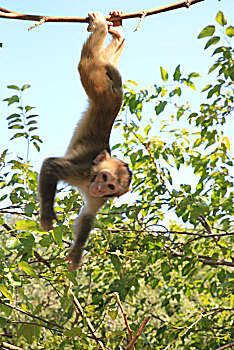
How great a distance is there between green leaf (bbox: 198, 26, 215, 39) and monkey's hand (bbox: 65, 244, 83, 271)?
241 cm

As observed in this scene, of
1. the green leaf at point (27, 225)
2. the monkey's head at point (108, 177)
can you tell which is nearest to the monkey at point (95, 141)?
the monkey's head at point (108, 177)

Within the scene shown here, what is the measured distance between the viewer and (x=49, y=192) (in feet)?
12.1

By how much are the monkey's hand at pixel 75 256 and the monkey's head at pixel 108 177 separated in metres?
0.75

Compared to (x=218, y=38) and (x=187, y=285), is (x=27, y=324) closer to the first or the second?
(x=187, y=285)

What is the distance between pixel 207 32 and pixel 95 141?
57.7 inches

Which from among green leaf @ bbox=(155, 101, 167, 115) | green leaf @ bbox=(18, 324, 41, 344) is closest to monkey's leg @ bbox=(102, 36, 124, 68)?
green leaf @ bbox=(155, 101, 167, 115)

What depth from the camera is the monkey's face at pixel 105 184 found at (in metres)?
3.67

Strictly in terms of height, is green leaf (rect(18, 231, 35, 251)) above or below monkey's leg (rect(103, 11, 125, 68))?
below

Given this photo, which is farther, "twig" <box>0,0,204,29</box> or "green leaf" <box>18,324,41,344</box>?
"green leaf" <box>18,324,41,344</box>

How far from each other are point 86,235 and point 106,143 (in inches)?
40.9

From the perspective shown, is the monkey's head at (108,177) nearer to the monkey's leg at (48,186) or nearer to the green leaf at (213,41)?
the monkey's leg at (48,186)

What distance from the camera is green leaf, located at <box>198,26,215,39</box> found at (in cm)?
375

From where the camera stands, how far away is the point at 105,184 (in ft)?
12.1

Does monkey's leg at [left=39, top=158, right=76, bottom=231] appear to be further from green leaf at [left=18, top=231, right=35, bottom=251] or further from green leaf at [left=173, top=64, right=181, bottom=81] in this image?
green leaf at [left=173, top=64, right=181, bottom=81]
